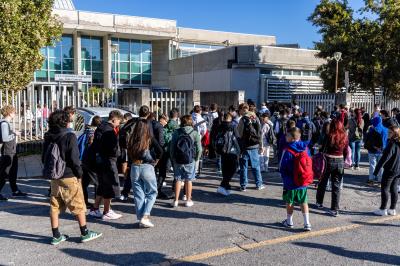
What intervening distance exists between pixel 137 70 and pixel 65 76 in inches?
955

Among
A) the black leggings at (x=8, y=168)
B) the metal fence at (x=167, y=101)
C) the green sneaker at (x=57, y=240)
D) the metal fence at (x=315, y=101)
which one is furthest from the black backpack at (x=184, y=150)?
the metal fence at (x=315, y=101)

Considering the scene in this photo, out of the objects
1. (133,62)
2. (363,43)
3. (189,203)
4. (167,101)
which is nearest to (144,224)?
(189,203)

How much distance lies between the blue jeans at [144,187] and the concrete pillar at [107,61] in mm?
29692

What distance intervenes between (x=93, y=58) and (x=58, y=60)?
3114 millimetres

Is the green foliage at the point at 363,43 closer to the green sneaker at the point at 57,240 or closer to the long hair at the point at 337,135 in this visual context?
the long hair at the point at 337,135

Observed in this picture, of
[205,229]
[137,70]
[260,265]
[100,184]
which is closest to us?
[260,265]

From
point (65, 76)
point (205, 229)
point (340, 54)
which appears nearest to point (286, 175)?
point (205, 229)

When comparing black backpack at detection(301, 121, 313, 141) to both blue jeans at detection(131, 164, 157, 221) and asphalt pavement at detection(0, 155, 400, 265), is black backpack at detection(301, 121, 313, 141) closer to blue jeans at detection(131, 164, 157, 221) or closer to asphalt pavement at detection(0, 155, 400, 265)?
asphalt pavement at detection(0, 155, 400, 265)

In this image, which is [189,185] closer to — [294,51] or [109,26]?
[294,51]

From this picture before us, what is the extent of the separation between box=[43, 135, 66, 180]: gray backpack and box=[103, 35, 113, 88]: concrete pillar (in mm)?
30174

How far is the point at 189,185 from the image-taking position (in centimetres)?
700

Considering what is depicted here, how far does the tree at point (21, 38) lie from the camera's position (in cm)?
1157

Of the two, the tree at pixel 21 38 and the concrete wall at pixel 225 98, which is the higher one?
the tree at pixel 21 38

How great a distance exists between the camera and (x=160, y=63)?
35781mm
